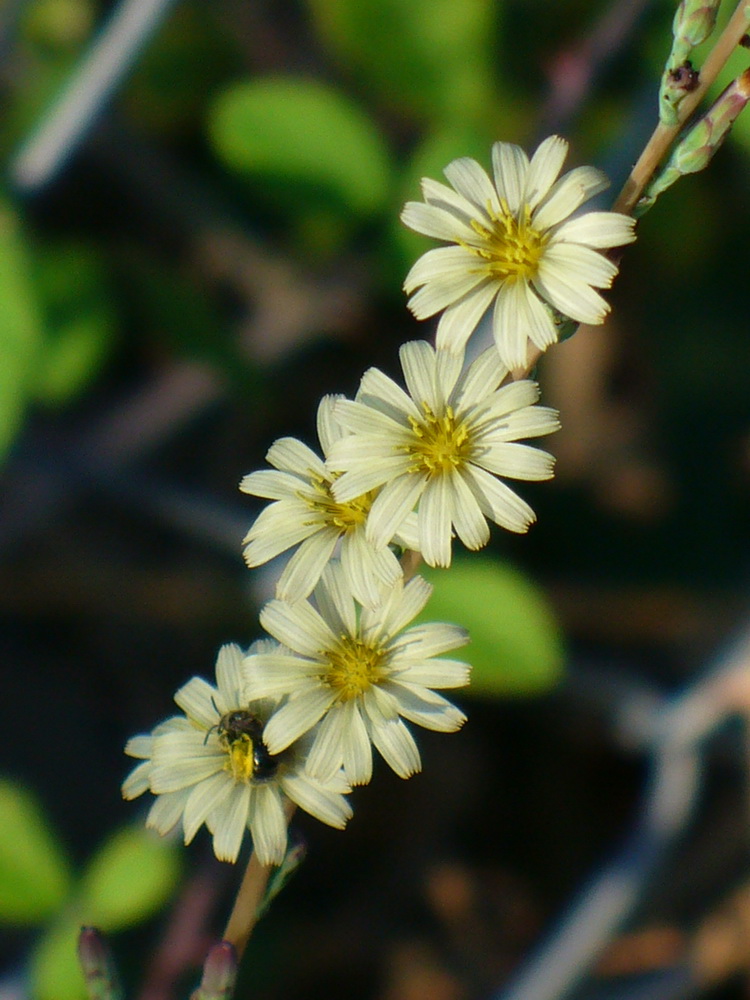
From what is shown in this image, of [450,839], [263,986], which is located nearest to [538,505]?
[450,839]

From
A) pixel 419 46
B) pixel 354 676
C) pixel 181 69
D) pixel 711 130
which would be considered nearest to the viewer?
pixel 711 130

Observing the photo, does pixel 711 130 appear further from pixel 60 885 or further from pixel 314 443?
pixel 314 443

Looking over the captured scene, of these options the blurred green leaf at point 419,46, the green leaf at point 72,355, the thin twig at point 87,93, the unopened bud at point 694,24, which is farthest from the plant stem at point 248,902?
the blurred green leaf at point 419,46

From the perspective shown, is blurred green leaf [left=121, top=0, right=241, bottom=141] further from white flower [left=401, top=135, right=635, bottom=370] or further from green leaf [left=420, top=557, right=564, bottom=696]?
white flower [left=401, top=135, right=635, bottom=370]

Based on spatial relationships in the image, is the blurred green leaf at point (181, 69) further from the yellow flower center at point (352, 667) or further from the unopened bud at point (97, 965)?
the unopened bud at point (97, 965)

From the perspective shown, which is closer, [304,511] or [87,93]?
[304,511]

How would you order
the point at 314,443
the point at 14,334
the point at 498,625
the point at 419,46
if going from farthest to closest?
the point at 314,443 → the point at 419,46 → the point at 498,625 → the point at 14,334

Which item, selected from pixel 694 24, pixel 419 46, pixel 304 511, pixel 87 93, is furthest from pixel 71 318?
pixel 694 24
